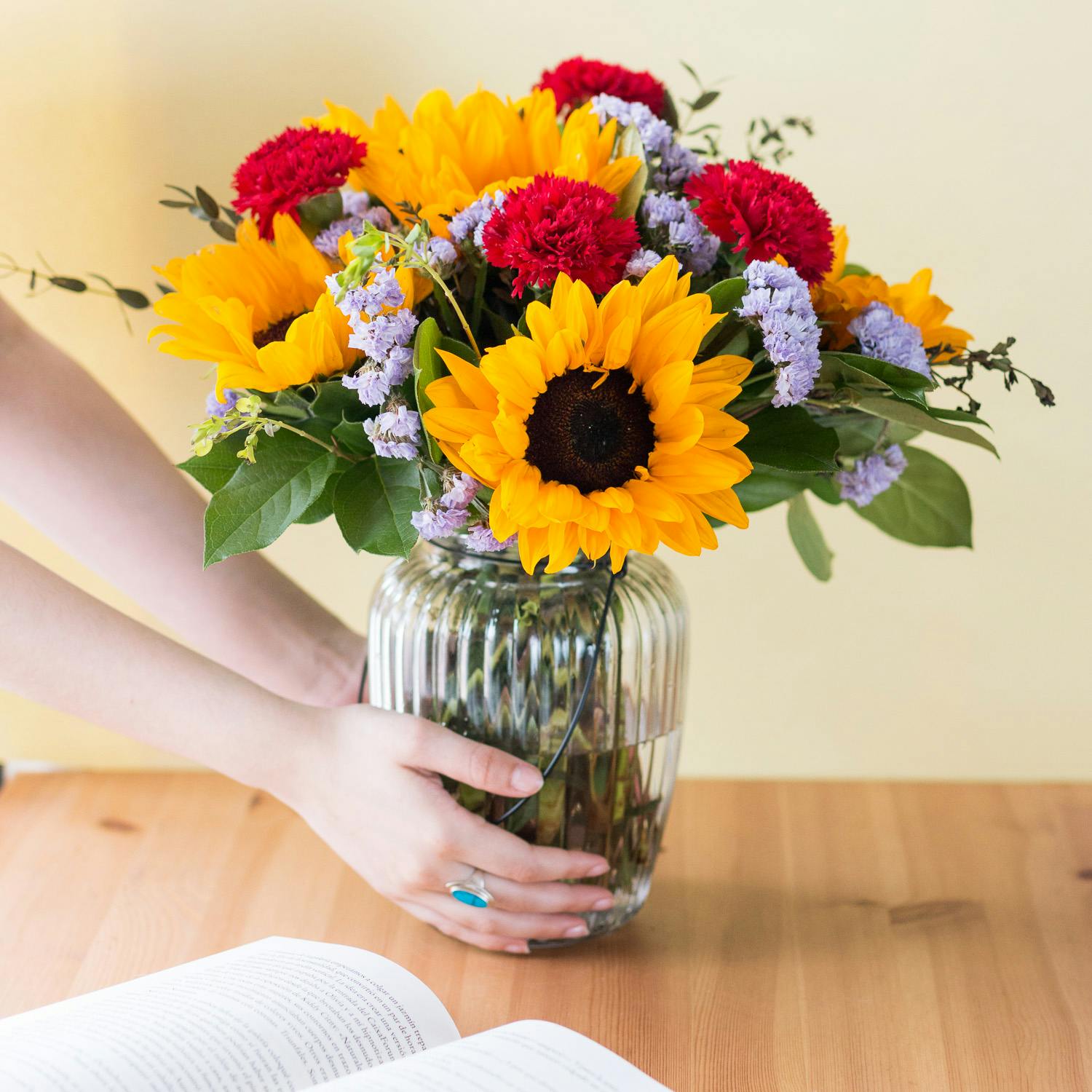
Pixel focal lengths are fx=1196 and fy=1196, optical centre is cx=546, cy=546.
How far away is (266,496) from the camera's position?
0.62 meters

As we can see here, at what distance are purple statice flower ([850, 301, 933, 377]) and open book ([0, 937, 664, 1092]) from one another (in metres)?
0.38

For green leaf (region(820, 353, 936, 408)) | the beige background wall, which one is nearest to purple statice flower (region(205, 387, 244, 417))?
green leaf (region(820, 353, 936, 408))

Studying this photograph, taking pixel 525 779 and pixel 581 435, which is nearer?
pixel 581 435

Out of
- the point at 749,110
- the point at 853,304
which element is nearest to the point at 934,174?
the point at 749,110

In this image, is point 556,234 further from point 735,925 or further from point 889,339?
point 735,925

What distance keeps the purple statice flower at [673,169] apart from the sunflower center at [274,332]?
0.21m

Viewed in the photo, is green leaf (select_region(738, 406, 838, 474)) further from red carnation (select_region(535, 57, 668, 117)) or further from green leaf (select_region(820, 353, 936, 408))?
red carnation (select_region(535, 57, 668, 117))

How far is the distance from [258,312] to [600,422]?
204mm

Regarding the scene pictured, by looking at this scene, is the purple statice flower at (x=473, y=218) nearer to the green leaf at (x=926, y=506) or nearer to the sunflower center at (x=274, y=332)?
the sunflower center at (x=274, y=332)

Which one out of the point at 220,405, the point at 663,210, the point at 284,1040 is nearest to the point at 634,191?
the point at 663,210

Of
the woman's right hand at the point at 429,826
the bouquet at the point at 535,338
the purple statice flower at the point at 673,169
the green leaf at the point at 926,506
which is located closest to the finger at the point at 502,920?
the woman's right hand at the point at 429,826

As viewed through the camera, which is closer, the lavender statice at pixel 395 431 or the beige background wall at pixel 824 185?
the lavender statice at pixel 395 431

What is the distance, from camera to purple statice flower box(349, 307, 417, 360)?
0.56 m

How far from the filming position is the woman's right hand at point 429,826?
0.69 meters
